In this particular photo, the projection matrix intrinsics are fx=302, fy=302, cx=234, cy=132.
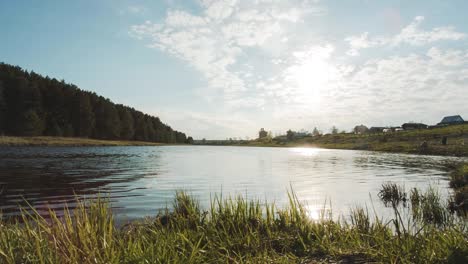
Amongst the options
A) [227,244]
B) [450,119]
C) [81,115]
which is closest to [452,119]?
[450,119]

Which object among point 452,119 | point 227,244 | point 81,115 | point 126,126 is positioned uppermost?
point 452,119

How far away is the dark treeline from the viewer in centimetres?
10450

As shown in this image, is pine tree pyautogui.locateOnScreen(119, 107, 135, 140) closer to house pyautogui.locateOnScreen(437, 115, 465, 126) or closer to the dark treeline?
the dark treeline

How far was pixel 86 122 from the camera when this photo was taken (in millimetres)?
129625

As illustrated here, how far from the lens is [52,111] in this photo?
124m

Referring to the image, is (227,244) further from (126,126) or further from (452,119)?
(452,119)

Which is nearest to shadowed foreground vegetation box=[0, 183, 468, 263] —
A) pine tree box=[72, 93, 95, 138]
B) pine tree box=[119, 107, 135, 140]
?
pine tree box=[72, 93, 95, 138]

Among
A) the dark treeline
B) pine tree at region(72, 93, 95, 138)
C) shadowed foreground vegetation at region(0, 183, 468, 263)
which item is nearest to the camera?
shadowed foreground vegetation at region(0, 183, 468, 263)

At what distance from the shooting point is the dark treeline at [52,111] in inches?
4114

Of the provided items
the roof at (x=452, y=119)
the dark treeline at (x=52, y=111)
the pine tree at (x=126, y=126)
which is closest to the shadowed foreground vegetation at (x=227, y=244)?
the dark treeline at (x=52, y=111)

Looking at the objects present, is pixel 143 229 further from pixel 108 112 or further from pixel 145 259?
pixel 108 112

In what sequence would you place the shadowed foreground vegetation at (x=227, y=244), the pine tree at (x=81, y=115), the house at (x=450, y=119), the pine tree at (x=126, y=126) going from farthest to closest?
the house at (x=450, y=119), the pine tree at (x=126, y=126), the pine tree at (x=81, y=115), the shadowed foreground vegetation at (x=227, y=244)

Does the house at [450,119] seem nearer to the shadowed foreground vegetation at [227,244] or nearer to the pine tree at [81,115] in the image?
the pine tree at [81,115]

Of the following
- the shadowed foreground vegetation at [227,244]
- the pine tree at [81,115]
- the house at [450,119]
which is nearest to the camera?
the shadowed foreground vegetation at [227,244]
